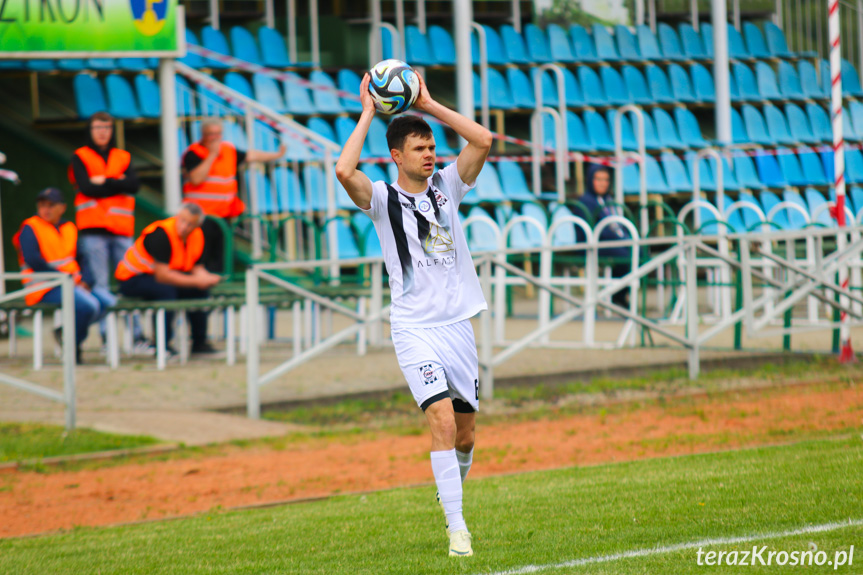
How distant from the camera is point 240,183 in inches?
632

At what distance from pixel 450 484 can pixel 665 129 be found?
17211mm

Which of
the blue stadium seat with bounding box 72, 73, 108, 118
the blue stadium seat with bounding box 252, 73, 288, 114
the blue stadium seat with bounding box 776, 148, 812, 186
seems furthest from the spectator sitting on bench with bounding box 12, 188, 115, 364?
the blue stadium seat with bounding box 776, 148, 812, 186

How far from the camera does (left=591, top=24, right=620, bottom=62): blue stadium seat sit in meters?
22.0

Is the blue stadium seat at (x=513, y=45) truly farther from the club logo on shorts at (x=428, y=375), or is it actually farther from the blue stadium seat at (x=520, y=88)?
the club logo on shorts at (x=428, y=375)

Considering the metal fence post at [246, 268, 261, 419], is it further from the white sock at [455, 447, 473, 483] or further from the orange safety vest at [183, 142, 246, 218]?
the white sock at [455, 447, 473, 483]

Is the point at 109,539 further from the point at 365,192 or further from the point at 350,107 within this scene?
the point at 350,107

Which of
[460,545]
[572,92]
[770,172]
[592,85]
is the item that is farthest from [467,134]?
[770,172]

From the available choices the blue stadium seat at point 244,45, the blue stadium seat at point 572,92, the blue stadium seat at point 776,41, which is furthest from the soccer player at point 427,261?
the blue stadium seat at point 776,41

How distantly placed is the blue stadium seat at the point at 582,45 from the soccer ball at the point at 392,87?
17.0 meters

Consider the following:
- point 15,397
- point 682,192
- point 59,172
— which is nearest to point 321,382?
point 15,397

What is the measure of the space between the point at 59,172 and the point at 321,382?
7667mm

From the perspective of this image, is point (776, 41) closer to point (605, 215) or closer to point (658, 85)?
Result: point (658, 85)

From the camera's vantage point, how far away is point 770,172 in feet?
69.5

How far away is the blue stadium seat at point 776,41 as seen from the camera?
77.5 feet
